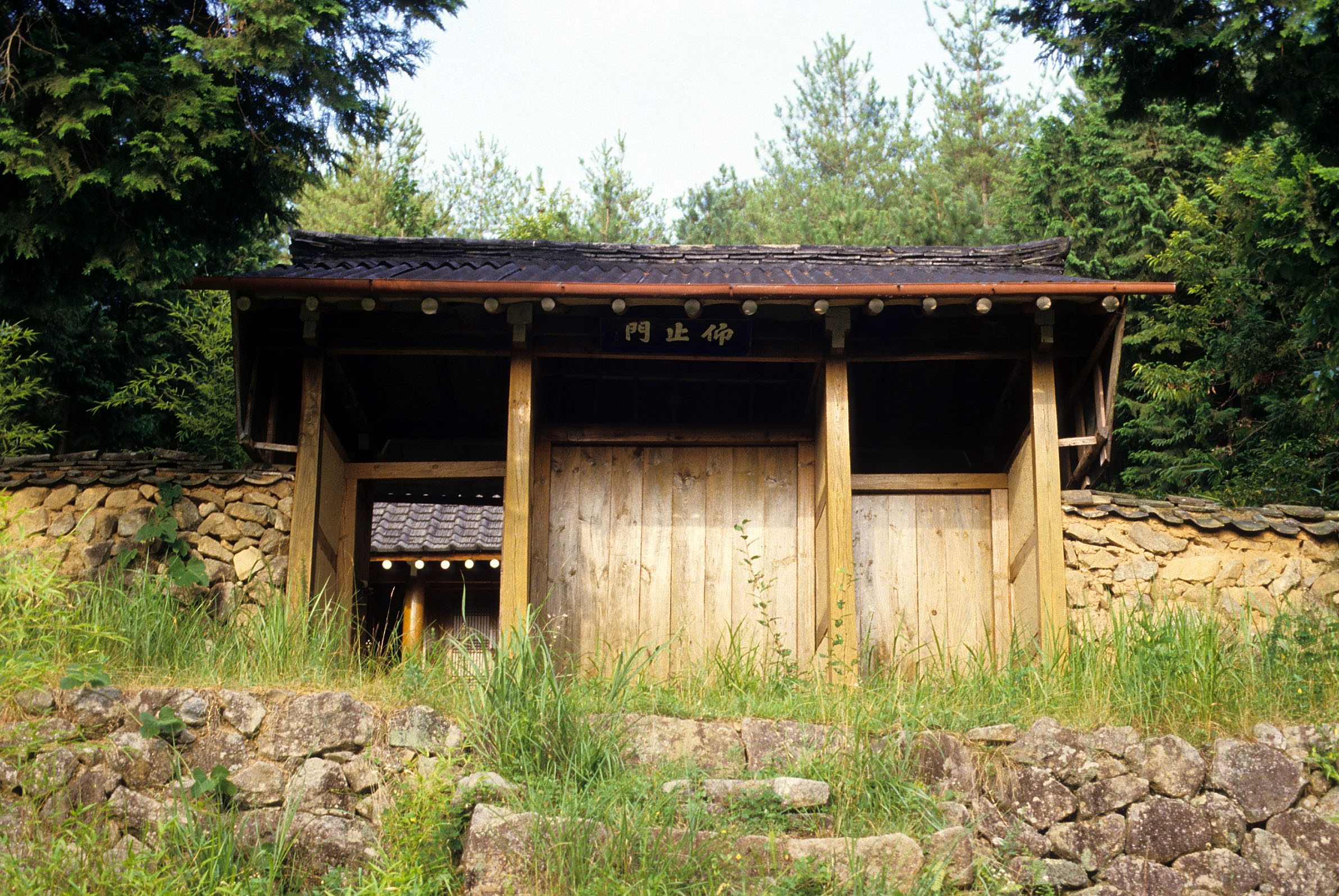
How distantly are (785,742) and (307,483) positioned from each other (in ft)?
11.8

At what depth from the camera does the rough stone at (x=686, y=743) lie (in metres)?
5.89

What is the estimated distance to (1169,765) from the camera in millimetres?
5750

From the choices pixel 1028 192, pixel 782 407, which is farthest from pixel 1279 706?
pixel 1028 192

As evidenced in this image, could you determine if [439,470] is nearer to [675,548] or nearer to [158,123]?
[675,548]

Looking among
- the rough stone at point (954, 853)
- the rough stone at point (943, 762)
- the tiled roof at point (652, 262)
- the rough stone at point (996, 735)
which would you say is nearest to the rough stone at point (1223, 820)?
the rough stone at point (996, 735)

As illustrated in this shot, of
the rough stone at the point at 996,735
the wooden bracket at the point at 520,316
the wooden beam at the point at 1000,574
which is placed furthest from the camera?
the wooden beam at the point at 1000,574

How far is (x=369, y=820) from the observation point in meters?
5.69

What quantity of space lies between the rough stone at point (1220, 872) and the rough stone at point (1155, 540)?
258cm

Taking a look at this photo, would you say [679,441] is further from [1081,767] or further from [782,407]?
[1081,767]

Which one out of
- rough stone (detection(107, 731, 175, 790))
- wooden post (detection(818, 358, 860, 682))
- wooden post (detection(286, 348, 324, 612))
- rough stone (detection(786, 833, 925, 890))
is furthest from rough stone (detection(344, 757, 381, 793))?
wooden post (detection(818, 358, 860, 682))

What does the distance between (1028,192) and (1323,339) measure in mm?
5188

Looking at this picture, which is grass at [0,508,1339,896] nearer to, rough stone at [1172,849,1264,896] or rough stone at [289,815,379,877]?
rough stone at [289,815,379,877]

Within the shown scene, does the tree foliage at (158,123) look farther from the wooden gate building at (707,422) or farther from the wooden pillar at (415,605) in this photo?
the wooden pillar at (415,605)

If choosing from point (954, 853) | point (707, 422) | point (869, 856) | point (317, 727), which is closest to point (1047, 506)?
point (707, 422)
